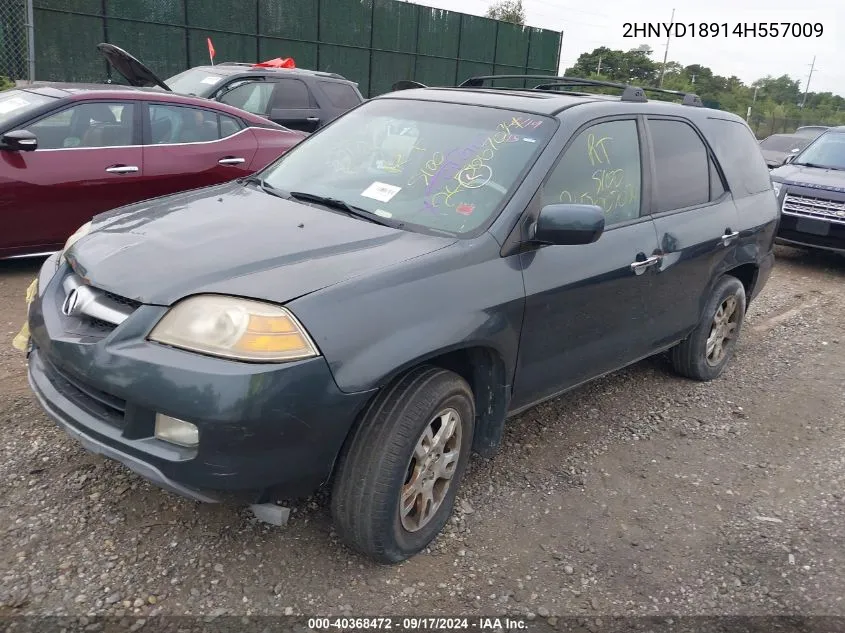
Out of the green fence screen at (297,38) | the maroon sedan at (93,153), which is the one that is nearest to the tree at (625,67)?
the green fence screen at (297,38)

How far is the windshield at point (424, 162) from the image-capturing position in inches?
122

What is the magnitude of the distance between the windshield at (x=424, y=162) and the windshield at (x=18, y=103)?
9.15 ft

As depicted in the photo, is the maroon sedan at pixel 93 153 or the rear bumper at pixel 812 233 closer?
the maroon sedan at pixel 93 153

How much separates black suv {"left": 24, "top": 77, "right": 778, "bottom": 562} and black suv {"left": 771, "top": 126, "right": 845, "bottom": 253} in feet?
16.0

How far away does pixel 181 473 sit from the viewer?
7.57ft

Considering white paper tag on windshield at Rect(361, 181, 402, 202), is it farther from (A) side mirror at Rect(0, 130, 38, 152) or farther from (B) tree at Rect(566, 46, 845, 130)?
(B) tree at Rect(566, 46, 845, 130)

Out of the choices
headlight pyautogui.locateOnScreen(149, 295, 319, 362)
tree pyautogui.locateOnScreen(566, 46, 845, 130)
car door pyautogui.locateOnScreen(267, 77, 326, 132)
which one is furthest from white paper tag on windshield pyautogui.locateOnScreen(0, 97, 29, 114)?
tree pyautogui.locateOnScreen(566, 46, 845, 130)

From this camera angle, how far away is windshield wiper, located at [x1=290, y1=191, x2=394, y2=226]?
3072mm

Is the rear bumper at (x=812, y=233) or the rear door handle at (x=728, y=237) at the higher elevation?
the rear door handle at (x=728, y=237)

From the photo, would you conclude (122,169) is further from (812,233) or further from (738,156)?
(812,233)

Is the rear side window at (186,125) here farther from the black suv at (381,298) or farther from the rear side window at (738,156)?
the rear side window at (738,156)

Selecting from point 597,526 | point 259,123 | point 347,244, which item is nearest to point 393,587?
point 597,526

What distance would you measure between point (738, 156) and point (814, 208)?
14.2 ft

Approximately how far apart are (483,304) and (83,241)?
5.31ft
